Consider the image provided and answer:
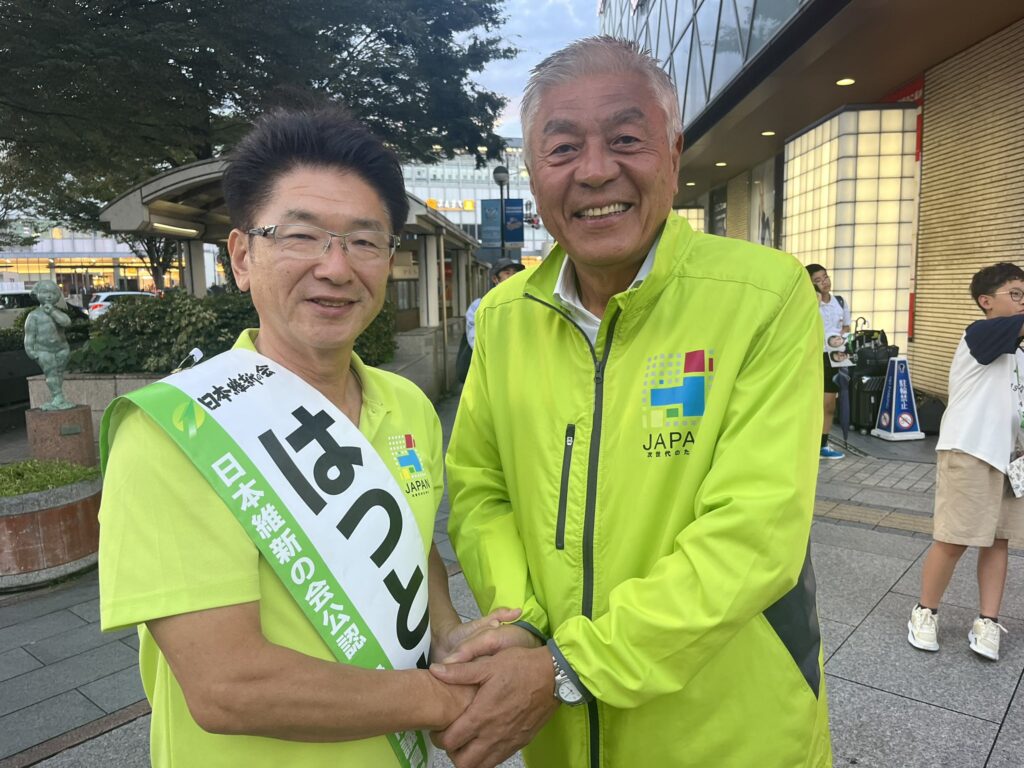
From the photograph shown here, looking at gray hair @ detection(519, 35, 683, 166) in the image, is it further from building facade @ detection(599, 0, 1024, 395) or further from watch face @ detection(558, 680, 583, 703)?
building facade @ detection(599, 0, 1024, 395)

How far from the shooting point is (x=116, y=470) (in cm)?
112

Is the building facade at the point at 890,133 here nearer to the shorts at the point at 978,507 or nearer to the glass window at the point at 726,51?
the glass window at the point at 726,51

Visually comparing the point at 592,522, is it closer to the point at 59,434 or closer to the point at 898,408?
the point at 59,434

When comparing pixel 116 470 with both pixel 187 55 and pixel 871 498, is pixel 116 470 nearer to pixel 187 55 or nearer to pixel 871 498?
pixel 871 498

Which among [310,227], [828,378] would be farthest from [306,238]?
[828,378]

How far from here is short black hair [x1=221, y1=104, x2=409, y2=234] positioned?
1.40 meters

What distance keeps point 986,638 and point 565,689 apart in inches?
119

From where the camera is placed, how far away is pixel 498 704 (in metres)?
1.32

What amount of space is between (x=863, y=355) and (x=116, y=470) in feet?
29.5

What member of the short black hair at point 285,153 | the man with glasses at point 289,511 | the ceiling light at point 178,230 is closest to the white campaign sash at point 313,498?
the man with glasses at point 289,511

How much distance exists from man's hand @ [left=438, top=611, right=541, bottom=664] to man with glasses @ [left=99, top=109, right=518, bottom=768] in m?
0.06

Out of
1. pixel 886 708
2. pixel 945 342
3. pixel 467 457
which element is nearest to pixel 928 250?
pixel 945 342

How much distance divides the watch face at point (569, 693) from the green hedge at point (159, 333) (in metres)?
7.48

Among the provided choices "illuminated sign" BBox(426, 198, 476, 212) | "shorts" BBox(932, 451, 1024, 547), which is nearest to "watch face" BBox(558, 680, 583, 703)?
"shorts" BBox(932, 451, 1024, 547)
